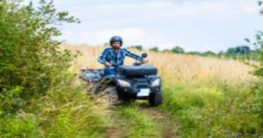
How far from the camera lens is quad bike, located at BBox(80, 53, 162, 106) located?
1444 centimetres

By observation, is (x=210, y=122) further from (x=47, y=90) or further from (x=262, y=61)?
(x=47, y=90)

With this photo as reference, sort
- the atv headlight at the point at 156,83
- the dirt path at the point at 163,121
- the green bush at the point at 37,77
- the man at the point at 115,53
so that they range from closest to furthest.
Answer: the green bush at the point at 37,77 < the dirt path at the point at 163,121 < the atv headlight at the point at 156,83 < the man at the point at 115,53

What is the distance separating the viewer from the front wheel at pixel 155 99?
14.7m

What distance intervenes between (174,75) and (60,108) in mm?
8196

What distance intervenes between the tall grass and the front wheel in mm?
204

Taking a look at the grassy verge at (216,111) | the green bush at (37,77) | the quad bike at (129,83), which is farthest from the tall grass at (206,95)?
the green bush at (37,77)

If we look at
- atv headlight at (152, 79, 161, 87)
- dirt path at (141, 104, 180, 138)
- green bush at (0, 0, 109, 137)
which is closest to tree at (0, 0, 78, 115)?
green bush at (0, 0, 109, 137)

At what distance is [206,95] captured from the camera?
14.4m

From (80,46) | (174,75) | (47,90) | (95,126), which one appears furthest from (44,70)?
(80,46)

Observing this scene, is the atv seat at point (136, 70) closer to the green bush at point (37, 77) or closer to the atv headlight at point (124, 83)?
the atv headlight at point (124, 83)

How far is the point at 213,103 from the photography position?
13188mm

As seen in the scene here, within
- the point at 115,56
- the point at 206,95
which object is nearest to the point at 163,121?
the point at 206,95

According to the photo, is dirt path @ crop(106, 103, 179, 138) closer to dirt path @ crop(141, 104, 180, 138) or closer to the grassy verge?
dirt path @ crop(141, 104, 180, 138)

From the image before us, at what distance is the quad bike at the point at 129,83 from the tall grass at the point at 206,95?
0.42m
